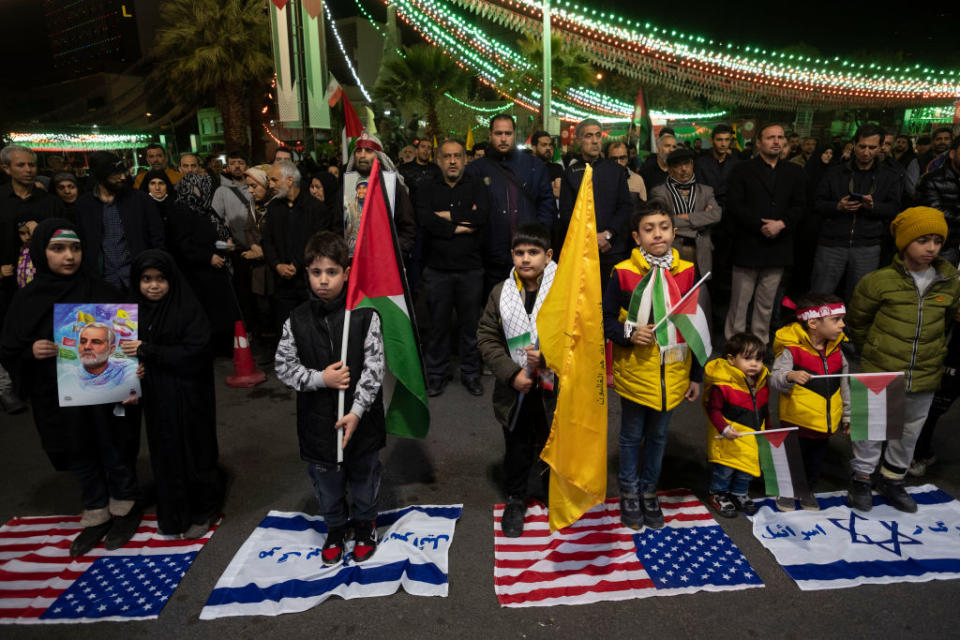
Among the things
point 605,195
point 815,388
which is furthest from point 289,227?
point 815,388

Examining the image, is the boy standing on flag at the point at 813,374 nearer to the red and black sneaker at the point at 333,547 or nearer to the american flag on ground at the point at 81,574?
the red and black sneaker at the point at 333,547

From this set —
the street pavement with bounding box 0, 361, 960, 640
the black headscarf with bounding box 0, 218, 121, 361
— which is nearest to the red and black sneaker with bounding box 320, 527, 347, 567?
the street pavement with bounding box 0, 361, 960, 640

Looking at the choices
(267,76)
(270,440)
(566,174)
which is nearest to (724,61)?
(267,76)

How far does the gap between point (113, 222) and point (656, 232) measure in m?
5.01

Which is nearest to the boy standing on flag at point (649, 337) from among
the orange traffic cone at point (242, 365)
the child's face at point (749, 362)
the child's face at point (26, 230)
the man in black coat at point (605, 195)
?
the child's face at point (749, 362)

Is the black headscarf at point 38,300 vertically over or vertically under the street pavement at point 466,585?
over

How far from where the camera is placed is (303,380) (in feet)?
9.36

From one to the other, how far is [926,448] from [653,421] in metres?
2.26

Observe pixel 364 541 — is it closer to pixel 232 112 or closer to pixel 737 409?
pixel 737 409

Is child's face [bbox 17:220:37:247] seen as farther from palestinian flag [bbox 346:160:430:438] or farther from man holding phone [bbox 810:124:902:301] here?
man holding phone [bbox 810:124:902:301]

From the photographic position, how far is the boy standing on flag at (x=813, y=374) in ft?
10.9

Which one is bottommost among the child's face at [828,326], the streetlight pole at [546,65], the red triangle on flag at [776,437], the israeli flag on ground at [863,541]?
the israeli flag on ground at [863,541]

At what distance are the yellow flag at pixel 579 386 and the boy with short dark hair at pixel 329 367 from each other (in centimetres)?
97

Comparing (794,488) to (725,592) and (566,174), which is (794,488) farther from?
(566,174)
